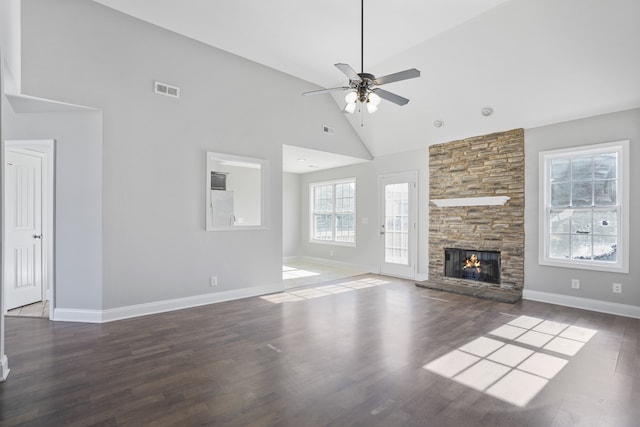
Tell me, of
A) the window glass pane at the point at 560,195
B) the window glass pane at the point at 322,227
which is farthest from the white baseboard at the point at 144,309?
the window glass pane at the point at 560,195

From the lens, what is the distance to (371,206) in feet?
24.2

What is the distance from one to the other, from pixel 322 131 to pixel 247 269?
2923 millimetres

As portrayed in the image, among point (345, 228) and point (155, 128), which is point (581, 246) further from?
point (155, 128)

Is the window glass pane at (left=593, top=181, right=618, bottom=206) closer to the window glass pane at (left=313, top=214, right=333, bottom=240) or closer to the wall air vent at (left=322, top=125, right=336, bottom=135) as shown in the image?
the wall air vent at (left=322, top=125, right=336, bottom=135)

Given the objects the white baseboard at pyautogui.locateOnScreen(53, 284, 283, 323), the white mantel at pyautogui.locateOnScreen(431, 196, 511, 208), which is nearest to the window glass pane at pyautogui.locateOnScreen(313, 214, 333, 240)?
the white mantel at pyautogui.locateOnScreen(431, 196, 511, 208)

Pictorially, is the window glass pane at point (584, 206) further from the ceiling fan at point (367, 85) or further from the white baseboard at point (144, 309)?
the white baseboard at point (144, 309)

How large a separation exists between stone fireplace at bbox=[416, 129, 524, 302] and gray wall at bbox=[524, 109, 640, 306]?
120 mm

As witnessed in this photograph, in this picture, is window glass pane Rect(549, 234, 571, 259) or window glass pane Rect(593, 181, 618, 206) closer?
window glass pane Rect(593, 181, 618, 206)

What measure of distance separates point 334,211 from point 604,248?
5.38m

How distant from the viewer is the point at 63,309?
3.99m

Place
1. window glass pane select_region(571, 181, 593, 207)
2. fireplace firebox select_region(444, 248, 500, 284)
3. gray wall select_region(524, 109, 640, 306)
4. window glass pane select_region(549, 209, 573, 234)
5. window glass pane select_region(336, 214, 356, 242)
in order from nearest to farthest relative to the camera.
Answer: gray wall select_region(524, 109, 640, 306) < window glass pane select_region(571, 181, 593, 207) < window glass pane select_region(549, 209, 573, 234) < fireplace firebox select_region(444, 248, 500, 284) < window glass pane select_region(336, 214, 356, 242)

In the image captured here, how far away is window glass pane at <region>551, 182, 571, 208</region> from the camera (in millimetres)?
4742

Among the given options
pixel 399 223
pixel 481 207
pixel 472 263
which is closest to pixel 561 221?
pixel 481 207

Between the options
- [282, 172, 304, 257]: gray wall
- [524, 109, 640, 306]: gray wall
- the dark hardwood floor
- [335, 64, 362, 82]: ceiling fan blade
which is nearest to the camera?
the dark hardwood floor
